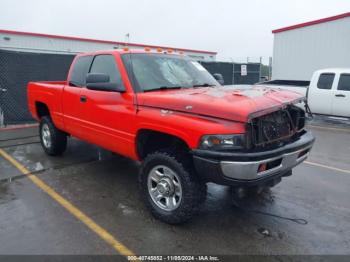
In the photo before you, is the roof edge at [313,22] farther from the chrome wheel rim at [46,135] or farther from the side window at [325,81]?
the chrome wheel rim at [46,135]

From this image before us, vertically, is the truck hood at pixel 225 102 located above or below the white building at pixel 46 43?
below

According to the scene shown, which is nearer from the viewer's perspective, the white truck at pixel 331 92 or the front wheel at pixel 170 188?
the front wheel at pixel 170 188

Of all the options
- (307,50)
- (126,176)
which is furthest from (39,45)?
(126,176)

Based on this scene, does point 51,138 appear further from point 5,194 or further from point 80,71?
point 5,194

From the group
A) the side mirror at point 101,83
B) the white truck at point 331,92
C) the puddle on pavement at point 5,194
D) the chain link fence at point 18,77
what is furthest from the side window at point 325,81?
the puddle on pavement at point 5,194

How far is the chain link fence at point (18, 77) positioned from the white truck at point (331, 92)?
898cm

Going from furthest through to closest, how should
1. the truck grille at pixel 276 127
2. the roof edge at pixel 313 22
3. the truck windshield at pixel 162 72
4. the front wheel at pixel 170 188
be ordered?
the roof edge at pixel 313 22 < the truck windshield at pixel 162 72 < the front wheel at pixel 170 188 < the truck grille at pixel 276 127

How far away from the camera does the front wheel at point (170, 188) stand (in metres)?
3.33

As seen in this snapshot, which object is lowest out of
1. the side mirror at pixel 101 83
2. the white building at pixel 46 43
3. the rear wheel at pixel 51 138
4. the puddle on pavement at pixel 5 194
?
the puddle on pavement at pixel 5 194

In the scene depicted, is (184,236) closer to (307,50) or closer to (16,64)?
(16,64)

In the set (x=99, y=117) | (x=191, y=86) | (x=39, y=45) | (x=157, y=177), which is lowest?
(x=157, y=177)

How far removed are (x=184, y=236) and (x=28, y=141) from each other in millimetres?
5872

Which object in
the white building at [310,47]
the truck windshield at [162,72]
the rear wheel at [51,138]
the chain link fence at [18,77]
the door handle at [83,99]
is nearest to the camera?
the truck windshield at [162,72]

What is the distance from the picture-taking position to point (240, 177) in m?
3.00
